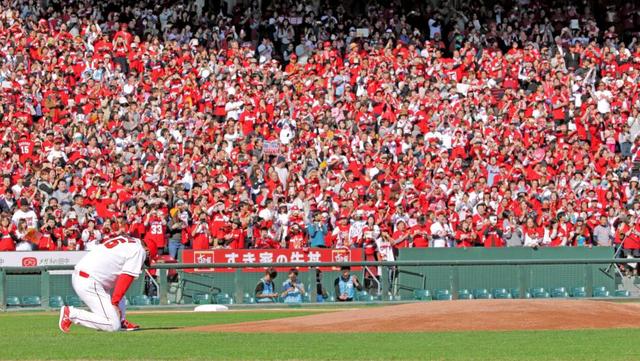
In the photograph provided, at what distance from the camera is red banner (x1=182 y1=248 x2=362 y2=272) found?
81.8 ft

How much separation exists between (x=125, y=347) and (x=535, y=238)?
48.8 feet

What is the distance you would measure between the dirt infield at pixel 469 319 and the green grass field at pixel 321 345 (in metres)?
0.75

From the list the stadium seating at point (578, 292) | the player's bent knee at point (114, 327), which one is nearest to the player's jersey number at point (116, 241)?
the player's bent knee at point (114, 327)

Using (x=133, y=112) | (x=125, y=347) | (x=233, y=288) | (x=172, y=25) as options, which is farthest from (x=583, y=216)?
(x=125, y=347)

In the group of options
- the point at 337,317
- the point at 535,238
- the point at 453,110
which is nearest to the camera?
the point at 337,317

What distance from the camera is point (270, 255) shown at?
25.3m

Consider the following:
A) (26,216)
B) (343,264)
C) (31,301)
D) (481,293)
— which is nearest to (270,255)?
(343,264)

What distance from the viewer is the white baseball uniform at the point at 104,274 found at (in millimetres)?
15250

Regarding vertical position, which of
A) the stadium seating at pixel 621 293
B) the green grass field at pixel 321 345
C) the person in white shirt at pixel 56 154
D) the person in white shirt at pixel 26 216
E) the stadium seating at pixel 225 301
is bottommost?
the stadium seating at pixel 621 293

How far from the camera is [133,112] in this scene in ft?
98.8

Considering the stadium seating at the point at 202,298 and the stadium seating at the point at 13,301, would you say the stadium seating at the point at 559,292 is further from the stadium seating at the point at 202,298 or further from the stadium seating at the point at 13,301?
the stadium seating at the point at 13,301

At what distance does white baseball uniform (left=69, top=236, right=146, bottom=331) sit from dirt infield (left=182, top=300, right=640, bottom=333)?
138 centimetres

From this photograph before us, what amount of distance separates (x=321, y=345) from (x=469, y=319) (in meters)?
3.40

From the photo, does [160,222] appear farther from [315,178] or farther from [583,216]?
[583,216]
